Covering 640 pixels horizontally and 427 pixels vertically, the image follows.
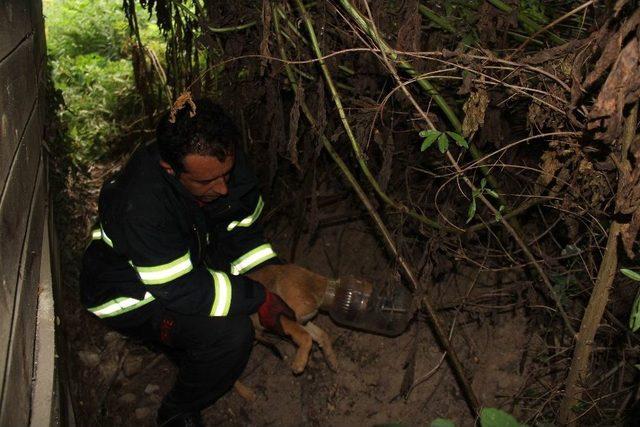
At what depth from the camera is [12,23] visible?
185cm

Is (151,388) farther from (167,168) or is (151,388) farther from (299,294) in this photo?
(167,168)

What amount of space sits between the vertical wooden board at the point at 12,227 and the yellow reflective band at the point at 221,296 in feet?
3.78

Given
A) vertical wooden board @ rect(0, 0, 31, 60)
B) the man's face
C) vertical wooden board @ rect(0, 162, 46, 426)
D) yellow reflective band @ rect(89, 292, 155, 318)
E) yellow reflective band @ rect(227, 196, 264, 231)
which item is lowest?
yellow reflective band @ rect(89, 292, 155, 318)

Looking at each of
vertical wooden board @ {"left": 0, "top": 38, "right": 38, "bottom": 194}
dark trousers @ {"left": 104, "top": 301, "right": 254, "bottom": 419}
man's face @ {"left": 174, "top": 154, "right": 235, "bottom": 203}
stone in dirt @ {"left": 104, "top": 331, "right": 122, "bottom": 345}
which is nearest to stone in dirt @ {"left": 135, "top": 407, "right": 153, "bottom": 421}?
dark trousers @ {"left": 104, "top": 301, "right": 254, "bottom": 419}

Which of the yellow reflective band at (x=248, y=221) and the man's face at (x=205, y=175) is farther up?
the man's face at (x=205, y=175)

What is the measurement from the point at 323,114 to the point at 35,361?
1387 millimetres

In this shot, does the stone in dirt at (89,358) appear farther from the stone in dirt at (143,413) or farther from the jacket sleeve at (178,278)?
the jacket sleeve at (178,278)

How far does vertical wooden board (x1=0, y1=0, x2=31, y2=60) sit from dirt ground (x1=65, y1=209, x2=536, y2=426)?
1.72 metres

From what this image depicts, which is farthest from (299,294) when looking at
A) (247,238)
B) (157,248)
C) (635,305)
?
(635,305)

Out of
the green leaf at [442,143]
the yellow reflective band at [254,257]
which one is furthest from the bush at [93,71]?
the green leaf at [442,143]

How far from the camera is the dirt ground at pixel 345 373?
3.25 m

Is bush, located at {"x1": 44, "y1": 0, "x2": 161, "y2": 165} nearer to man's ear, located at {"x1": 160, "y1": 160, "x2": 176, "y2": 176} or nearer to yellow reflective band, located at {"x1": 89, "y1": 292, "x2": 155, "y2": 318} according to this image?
yellow reflective band, located at {"x1": 89, "y1": 292, "x2": 155, "y2": 318}

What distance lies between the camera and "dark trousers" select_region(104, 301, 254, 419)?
3.04 m

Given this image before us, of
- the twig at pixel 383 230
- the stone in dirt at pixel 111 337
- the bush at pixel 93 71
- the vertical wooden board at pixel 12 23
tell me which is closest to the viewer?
the vertical wooden board at pixel 12 23
